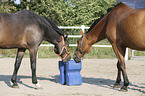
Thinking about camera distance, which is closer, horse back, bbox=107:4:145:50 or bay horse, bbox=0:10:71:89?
horse back, bbox=107:4:145:50

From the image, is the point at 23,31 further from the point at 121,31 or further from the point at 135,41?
the point at 135,41

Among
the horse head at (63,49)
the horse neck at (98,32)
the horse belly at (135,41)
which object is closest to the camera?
the horse belly at (135,41)

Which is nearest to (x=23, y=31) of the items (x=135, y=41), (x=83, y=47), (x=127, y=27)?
(x=83, y=47)

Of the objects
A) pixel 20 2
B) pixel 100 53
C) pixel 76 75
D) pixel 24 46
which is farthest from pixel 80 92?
pixel 20 2

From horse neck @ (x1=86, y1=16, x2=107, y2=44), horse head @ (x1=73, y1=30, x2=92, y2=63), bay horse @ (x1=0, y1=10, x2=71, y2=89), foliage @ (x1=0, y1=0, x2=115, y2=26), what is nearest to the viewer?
bay horse @ (x1=0, y1=10, x2=71, y2=89)

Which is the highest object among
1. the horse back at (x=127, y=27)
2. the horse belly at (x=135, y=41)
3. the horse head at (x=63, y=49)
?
the horse back at (x=127, y=27)

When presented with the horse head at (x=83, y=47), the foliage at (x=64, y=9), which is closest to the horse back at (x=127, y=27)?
the horse head at (x=83, y=47)

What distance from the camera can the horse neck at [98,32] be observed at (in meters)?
5.48

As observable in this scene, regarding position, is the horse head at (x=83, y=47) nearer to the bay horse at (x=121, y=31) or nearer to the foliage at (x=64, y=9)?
the bay horse at (x=121, y=31)

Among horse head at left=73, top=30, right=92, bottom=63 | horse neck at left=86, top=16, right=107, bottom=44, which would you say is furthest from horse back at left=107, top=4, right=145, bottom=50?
horse head at left=73, top=30, right=92, bottom=63

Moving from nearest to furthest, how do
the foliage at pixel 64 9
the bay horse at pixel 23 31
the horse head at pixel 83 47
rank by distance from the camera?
1. the bay horse at pixel 23 31
2. the horse head at pixel 83 47
3. the foliage at pixel 64 9

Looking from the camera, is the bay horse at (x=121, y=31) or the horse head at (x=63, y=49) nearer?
the bay horse at (x=121, y=31)

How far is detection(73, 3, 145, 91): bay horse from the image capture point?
187 inches

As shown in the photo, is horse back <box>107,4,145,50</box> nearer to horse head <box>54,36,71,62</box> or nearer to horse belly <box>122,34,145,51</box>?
horse belly <box>122,34,145,51</box>
